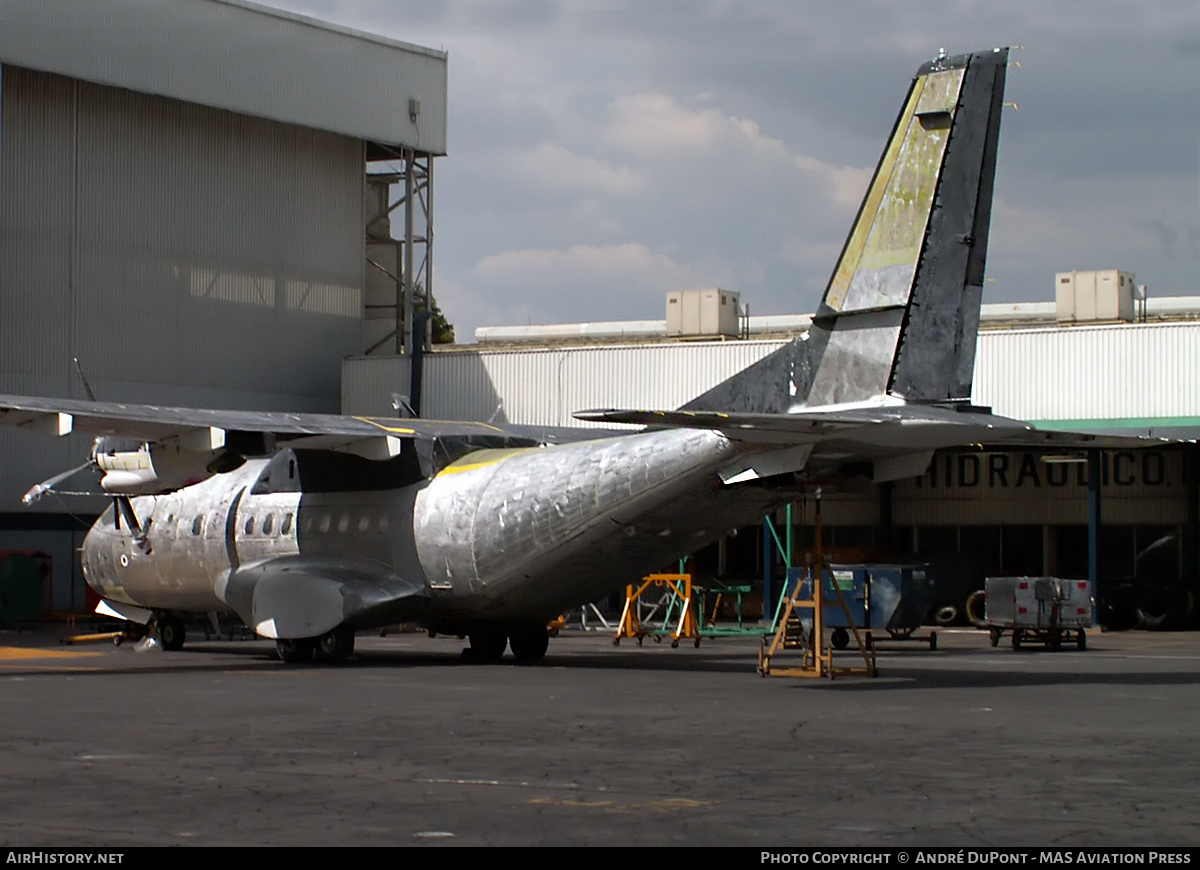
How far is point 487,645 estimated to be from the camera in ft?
81.7

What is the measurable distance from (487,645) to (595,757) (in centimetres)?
1242

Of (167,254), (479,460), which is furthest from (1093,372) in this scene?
(167,254)

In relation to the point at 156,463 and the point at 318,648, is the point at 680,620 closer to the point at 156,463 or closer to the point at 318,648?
the point at 318,648

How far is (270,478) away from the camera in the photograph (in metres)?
26.2

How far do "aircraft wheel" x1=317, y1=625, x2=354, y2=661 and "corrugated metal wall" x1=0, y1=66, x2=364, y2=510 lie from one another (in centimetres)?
2045

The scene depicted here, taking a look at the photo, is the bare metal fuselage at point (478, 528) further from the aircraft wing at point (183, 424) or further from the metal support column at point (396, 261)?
the metal support column at point (396, 261)

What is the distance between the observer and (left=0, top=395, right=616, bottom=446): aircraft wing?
70.4 feet

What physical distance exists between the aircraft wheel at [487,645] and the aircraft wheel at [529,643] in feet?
0.68

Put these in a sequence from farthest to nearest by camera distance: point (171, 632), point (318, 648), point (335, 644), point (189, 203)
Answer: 1. point (189, 203)
2. point (171, 632)
3. point (318, 648)
4. point (335, 644)

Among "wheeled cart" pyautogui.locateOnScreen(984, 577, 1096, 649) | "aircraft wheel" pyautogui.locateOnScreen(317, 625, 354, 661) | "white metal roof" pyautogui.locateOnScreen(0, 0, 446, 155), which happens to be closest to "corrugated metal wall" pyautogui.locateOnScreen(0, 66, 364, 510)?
"white metal roof" pyautogui.locateOnScreen(0, 0, 446, 155)

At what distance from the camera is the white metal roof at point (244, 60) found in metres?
41.2

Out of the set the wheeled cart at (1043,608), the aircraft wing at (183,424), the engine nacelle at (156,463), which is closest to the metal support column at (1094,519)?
the wheeled cart at (1043,608)

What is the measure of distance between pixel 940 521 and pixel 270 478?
2443 cm

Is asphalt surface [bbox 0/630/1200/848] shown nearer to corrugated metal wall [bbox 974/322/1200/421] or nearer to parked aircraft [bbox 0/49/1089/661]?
parked aircraft [bbox 0/49/1089/661]
